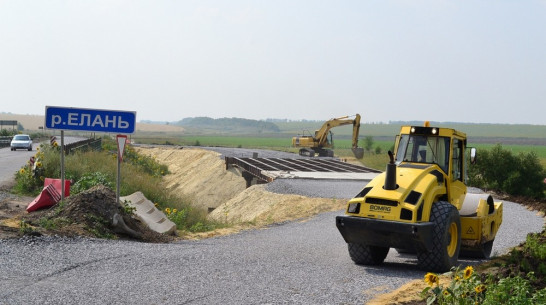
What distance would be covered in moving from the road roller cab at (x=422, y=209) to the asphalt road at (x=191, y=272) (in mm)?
411

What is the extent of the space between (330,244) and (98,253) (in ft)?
15.6

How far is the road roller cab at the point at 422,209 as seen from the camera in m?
10.3

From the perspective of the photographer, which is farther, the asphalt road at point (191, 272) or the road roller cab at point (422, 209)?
the road roller cab at point (422, 209)

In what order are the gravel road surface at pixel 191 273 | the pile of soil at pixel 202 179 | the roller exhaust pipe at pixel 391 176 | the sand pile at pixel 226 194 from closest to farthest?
the gravel road surface at pixel 191 273 → the roller exhaust pipe at pixel 391 176 → the sand pile at pixel 226 194 → the pile of soil at pixel 202 179

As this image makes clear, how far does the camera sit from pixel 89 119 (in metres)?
14.6

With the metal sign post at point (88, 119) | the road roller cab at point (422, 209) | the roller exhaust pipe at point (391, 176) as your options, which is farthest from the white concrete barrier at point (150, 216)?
the roller exhaust pipe at point (391, 176)

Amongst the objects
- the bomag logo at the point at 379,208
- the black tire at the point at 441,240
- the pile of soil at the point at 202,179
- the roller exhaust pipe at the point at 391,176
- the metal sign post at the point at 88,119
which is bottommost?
the pile of soil at the point at 202,179

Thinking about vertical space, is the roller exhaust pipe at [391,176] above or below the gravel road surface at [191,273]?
above

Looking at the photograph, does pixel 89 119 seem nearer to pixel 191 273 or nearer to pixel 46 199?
pixel 46 199

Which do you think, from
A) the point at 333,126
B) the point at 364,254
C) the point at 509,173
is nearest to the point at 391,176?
the point at 364,254

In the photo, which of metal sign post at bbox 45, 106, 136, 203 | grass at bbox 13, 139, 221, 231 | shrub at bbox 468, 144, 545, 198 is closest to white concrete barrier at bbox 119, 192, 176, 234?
grass at bbox 13, 139, 221, 231

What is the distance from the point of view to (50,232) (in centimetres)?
1245

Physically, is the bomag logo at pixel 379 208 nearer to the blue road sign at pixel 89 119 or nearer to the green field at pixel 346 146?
the blue road sign at pixel 89 119

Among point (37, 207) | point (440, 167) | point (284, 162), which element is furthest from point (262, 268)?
point (284, 162)
